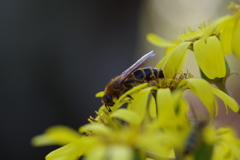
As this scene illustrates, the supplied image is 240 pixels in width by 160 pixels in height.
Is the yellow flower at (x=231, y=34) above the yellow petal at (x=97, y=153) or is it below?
above

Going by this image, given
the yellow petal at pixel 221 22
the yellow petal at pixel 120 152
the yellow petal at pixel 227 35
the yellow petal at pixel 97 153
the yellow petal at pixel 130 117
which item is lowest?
the yellow petal at pixel 120 152

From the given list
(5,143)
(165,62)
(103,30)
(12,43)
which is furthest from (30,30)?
(165,62)

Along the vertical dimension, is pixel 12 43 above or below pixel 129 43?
above

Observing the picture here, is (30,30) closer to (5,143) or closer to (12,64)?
(12,64)

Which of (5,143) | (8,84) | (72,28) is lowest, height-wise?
(5,143)

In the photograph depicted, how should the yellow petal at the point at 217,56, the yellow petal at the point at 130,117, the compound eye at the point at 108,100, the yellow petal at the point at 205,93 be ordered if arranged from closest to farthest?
the yellow petal at the point at 130,117 < the yellow petal at the point at 205,93 < the yellow petal at the point at 217,56 < the compound eye at the point at 108,100

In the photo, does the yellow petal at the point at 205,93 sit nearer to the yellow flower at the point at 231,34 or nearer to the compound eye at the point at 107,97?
the yellow flower at the point at 231,34

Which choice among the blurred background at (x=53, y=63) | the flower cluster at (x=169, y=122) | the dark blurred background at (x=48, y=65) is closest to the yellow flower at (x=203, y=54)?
the flower cluster at (x=169, y=122)

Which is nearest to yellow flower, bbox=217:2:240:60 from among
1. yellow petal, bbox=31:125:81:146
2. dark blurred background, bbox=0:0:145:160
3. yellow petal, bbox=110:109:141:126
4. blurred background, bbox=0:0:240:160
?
yellow petal, bbox=110:109:141:126

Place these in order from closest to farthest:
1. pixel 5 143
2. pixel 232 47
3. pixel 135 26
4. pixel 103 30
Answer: pixel 232 47 < pixel 5 143 < pixel 103 30 < pixel 135 26
